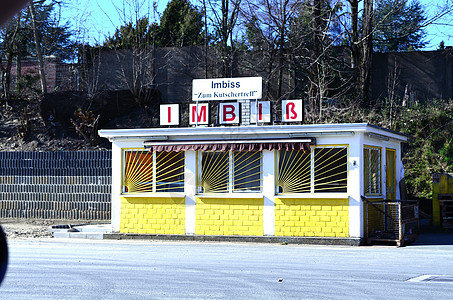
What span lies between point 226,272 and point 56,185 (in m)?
14.4

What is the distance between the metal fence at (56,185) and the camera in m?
23.8

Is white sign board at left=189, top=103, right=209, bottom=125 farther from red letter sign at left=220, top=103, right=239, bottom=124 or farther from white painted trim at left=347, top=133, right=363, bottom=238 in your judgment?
white painted trim at left=347, top=133, right=363, bottom=238

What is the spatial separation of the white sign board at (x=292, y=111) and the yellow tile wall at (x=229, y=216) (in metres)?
2.63

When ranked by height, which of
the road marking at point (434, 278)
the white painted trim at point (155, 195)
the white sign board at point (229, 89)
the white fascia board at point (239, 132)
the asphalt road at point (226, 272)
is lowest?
the asphalt road at point (226, 272)

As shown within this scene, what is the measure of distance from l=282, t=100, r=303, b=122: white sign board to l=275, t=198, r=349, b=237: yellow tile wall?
2.49 m

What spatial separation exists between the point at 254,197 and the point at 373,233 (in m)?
3.66

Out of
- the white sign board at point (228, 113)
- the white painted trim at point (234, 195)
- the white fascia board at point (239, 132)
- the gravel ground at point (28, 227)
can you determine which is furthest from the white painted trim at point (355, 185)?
the gravel ground at point (28, 227)

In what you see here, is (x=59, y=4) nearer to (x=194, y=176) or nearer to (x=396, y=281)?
(x=194, y=176)

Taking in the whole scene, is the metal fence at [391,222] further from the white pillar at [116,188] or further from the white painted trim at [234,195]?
the white pillar at [116,188]

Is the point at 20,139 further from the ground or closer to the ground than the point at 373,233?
further from the ground

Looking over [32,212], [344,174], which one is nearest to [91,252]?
[344,174]

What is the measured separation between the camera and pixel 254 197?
18594 millimetres

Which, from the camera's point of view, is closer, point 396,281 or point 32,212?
point 396,281

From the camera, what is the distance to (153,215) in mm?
19578
